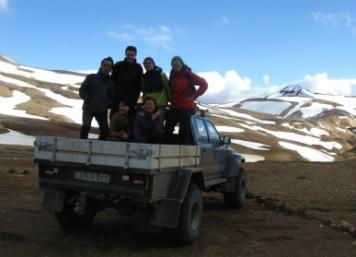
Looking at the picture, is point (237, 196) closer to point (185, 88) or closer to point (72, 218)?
point (185, 88)

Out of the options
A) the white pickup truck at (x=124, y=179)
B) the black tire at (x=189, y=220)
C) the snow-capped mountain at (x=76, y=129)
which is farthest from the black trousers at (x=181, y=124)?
the snow-capped mountain at (x=76, y=129)

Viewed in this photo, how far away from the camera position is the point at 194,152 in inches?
386

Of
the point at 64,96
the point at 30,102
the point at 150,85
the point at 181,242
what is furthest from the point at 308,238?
the point at 64,96

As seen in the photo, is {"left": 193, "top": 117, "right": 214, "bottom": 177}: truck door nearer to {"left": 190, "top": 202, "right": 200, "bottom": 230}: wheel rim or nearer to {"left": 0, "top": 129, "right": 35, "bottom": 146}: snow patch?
{"left": 190, "top": 202, "right": 200, "bottom": 230}: wheel rim

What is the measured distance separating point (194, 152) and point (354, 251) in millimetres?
3290

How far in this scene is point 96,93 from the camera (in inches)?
419

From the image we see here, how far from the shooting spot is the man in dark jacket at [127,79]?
11164 mm

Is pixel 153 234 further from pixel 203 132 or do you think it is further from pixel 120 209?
pixel 203 132

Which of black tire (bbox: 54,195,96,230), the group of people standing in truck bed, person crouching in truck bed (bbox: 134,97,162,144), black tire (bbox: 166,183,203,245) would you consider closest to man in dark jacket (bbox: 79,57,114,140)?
the group of people standing in truck bed

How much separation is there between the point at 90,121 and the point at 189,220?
3.22 m

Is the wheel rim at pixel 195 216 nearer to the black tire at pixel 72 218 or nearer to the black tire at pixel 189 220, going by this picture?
the black tire at pixel 189 220

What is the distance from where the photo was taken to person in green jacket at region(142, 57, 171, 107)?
35.2 feet

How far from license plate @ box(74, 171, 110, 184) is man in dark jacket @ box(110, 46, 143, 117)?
9.05 feet

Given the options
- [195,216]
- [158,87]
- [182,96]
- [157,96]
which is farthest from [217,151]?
[195,216]
